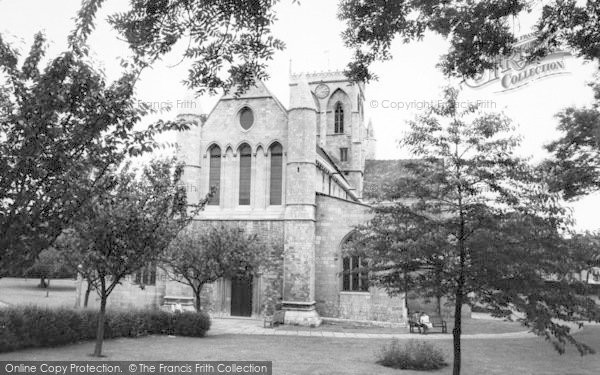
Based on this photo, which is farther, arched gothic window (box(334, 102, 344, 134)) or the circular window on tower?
arched gothic window (box(334, 102, 344, 134))

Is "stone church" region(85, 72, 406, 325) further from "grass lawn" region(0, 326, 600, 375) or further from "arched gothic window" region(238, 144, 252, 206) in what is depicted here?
"grass lawn" region(0, 326, 600, 375)

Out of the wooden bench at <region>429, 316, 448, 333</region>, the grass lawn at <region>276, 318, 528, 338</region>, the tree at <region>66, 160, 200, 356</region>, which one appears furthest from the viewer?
the grass lawn at <region>276, 318, 528, 338</region>

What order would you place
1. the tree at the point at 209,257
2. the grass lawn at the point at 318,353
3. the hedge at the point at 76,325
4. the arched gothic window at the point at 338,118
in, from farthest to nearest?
the arched gothic window at the point at 338,118, the tree at the point at 209,257, the hedge at the point at 76,325, the grass lawn at the point at 318,353

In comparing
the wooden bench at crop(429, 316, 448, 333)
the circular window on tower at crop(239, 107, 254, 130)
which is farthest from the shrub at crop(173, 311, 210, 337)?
the circular window on tower at crop(239, 107, 254, 130)

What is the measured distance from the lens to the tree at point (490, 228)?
10.9 meters

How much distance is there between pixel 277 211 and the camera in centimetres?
2894

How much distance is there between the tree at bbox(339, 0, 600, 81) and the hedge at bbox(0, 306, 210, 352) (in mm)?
12465

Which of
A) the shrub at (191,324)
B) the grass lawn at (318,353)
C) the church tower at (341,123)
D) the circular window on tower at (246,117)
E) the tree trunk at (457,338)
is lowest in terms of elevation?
the grass lawn at (318,353)

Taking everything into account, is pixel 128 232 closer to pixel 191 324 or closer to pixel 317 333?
pixel 191 324

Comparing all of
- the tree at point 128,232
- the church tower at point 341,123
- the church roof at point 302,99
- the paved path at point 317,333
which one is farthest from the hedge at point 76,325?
the church tower at point 341,123

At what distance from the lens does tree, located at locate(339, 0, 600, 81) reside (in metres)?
6.20

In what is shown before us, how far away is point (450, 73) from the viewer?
7.19 meters

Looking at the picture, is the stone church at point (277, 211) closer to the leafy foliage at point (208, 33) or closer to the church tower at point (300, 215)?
the church tower at point (300, 215)

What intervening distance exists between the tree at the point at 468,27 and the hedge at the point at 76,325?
1247 centimetres
